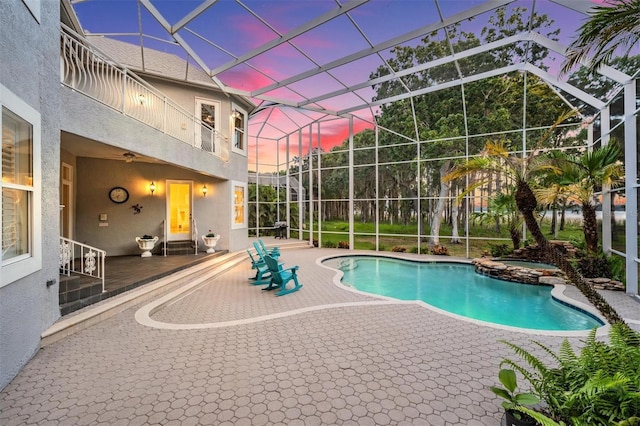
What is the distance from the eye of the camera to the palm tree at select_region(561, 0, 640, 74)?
3.06 metres

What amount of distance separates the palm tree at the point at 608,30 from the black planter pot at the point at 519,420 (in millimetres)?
4161

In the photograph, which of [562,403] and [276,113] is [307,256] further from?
[562,403]

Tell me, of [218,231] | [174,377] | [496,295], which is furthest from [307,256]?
[174,377]

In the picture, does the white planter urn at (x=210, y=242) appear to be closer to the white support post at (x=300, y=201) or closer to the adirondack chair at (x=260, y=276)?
the adirondack chair at (x=260, y=276)

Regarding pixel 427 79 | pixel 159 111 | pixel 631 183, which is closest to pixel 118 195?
pixel 159 111

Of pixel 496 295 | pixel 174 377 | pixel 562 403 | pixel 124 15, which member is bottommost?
pixel 496 295

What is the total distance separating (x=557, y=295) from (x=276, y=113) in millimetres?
13628

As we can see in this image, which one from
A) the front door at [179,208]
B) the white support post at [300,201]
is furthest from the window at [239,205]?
the white support post at [300,201]

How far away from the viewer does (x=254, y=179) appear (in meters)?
18.6

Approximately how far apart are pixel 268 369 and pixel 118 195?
9.31m

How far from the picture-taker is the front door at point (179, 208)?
10.8 meters

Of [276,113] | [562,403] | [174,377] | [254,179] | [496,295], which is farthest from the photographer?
[254,179]

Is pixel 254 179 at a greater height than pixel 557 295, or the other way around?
pixel 254 179

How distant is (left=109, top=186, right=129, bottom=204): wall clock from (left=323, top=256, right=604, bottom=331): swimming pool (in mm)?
7798
